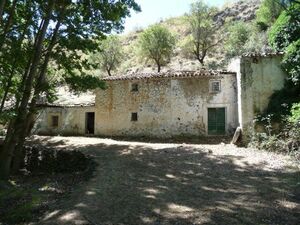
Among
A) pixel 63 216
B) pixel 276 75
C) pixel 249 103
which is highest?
pixel 276 75

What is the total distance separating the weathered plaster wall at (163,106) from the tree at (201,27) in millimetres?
17079

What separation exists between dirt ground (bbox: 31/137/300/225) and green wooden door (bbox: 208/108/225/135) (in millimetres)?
4307

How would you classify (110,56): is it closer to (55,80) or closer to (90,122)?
(90,122)

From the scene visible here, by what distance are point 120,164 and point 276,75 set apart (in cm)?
928

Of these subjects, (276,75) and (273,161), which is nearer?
(273,161)

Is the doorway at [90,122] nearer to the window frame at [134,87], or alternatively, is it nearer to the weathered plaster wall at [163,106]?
the weathered plaster wall at [163,106]

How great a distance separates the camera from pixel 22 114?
12.7 meters

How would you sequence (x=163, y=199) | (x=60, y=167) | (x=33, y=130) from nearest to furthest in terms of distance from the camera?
(x=163, y=199), (x=60, y=167), (x=33, y=130)

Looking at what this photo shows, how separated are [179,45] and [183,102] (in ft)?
78.2

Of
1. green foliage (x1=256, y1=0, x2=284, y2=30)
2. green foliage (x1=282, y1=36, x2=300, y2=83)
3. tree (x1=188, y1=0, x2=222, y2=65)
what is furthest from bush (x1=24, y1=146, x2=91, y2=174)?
green foliage (x1=256, y1=0, x2=284, y2=30)

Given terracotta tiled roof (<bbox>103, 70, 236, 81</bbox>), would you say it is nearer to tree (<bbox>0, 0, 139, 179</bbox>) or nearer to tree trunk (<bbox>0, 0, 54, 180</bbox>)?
tree (<bbox>0, 0, 139, 179</bbox>)

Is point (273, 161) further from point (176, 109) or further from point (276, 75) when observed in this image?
point (176, 109)

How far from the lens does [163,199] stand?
8766mm

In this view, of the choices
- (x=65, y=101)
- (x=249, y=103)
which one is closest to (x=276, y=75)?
(x=249, y=103)
